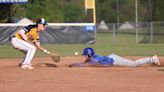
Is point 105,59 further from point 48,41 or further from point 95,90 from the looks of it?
point 48,41

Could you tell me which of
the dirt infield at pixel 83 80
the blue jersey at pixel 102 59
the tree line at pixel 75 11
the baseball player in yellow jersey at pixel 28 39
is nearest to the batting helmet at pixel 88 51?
the blue jersey at pixel 102 59

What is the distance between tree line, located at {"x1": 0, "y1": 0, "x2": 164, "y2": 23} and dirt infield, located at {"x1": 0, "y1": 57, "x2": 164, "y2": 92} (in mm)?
30428

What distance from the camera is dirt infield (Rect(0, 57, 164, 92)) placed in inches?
354

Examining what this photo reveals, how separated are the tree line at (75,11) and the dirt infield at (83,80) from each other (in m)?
30.4

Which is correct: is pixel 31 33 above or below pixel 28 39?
above

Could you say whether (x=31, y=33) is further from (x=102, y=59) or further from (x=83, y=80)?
(x=83, y=80)

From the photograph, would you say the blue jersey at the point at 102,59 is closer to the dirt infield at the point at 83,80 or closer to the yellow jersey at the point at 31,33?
the dirt infield at the point at 83,80

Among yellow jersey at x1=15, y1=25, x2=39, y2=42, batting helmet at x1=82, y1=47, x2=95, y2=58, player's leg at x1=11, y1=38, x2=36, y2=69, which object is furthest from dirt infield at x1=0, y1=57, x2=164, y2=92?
yellow jersey at x1=15, y1=25, x2=39, y2=42

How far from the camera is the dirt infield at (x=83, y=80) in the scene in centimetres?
900

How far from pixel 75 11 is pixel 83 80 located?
3401 inches

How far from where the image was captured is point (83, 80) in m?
10.3

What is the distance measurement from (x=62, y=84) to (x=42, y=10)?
196ft

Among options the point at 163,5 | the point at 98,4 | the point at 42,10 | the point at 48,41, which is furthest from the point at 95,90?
the point at 98,4

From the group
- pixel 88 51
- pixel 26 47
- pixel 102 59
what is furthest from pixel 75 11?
pixel 88 51
